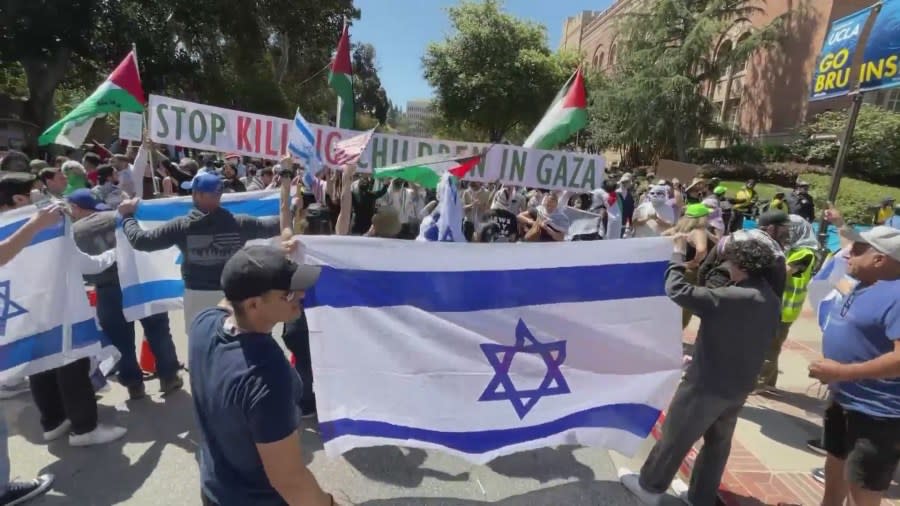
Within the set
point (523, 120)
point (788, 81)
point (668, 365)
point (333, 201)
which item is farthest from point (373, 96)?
point (668, 365)

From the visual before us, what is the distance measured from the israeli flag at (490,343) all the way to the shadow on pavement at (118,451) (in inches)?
57.0

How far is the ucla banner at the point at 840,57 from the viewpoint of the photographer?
7.13 m

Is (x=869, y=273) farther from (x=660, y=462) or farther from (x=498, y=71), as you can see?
(x=498, y=71)

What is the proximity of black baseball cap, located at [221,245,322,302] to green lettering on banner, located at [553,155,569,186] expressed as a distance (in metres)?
4.25

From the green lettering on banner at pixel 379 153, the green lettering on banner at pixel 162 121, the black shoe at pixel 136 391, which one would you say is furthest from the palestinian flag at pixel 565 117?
the black shoe at pixel 136 391

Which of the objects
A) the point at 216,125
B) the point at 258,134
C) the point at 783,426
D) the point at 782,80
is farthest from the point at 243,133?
the point at 782,80

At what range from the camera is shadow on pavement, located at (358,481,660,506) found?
10.3ft

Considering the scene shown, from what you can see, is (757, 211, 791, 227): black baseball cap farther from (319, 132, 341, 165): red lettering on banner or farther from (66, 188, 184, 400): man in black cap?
(66, 188, 184, 400): man in black cap

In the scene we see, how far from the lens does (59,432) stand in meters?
3.57

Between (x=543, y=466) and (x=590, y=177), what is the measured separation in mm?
3026

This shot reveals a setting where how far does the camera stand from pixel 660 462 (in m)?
3.05

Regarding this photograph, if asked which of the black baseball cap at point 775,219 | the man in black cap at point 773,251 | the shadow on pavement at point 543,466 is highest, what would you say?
the black baseball cap at point 775,219

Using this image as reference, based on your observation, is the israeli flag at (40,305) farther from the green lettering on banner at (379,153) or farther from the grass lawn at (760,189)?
the grass lawn at (760,189)

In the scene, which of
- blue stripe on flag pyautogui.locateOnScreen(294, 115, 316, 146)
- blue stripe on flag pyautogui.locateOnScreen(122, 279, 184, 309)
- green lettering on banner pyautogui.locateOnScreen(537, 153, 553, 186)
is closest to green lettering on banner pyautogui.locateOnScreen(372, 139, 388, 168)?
blue stripe on flag pyautogui.locateOnScreen(294, 115, 316, 146)
